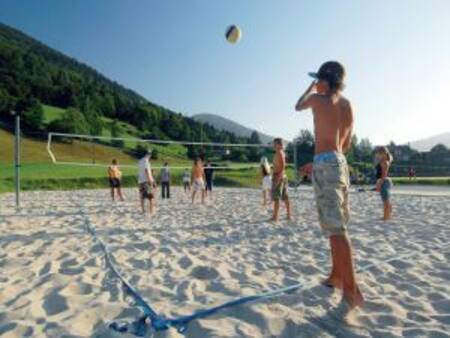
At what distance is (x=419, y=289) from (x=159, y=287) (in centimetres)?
185

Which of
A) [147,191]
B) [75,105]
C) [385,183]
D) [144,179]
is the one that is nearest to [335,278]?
[385,183]

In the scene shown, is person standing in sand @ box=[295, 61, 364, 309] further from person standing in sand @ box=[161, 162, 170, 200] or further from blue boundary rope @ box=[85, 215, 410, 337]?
person standing in sand @ box=[161, 162, 170, 200]

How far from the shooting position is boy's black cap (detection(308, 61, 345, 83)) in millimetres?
3059

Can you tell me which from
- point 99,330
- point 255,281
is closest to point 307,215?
point 255,281

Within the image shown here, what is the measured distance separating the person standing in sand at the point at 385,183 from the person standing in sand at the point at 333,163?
455 centimetres

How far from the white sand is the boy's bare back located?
3.32ft

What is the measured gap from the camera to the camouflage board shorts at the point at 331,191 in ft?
9.70

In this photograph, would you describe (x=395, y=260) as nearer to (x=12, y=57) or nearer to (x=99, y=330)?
(x=99, y=330)

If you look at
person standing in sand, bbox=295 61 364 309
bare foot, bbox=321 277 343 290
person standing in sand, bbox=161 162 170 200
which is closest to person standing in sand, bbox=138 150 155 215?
person standing in sand, bbox=161 162 170 200

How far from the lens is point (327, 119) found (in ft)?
10.0

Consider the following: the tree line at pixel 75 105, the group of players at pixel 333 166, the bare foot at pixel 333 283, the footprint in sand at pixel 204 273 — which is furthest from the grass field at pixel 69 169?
the group of players at pixel 333 166

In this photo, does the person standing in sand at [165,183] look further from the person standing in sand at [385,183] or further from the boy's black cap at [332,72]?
the boy's black cap at [332,72]

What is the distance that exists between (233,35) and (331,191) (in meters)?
5.06

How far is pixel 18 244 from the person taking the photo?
16.6 ft
